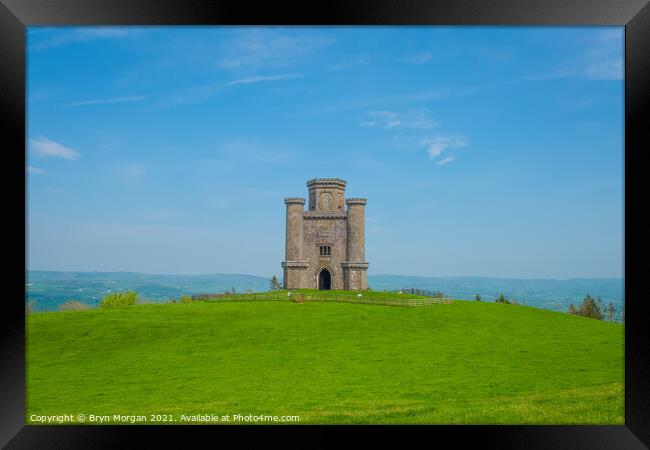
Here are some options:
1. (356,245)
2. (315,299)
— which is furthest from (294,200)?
(315,299)

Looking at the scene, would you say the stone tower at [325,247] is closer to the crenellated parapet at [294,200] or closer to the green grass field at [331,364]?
the crenellated parapet at [294,200]

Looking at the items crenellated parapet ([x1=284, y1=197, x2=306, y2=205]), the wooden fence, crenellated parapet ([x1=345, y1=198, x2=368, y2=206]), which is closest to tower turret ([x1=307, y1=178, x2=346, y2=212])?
crenellated parapet ([x1=345, y1=198, x2=368, y2=206])

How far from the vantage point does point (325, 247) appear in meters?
41.8

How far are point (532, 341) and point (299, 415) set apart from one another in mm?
15806

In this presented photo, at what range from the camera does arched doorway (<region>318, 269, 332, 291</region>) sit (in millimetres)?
42112

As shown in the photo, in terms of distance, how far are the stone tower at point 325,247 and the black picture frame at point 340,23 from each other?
33.6m

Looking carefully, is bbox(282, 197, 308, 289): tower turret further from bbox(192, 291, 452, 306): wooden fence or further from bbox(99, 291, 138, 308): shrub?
bbox(99, 291, 138, 308): shrub

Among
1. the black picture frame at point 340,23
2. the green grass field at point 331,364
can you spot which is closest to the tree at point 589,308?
the green grass field at point 331,364

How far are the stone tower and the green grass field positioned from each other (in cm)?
1106

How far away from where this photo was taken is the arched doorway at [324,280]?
138ft

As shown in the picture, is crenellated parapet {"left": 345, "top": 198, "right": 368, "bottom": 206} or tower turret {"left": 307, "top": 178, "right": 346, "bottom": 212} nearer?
crenellated parapet {"left": 345, "top": 198, "right": 368, "bottom": 206}

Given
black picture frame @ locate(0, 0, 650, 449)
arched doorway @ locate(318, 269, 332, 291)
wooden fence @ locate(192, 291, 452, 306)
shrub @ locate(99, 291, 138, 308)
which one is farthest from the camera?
arched doorway @ locate(318, 269, 332, 291)

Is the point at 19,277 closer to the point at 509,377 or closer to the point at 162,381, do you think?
the point at 162,381

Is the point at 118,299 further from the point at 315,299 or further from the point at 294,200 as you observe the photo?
the point at 315,299
